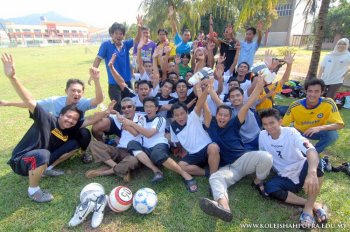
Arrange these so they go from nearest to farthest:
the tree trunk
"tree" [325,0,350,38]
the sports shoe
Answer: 1. the sports shoe
2. the tree trunk
3. "tree" [325,0,350,38]

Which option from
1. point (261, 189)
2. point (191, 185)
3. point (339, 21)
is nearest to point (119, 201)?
point (191, 185)

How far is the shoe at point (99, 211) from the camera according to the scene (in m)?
2.92

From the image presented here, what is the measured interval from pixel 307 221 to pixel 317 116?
5.96 ft

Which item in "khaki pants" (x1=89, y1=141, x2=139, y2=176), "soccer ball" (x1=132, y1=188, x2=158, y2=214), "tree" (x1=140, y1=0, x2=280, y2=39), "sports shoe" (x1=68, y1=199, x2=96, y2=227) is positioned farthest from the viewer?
"tree" (x1=140, y1=0, x2=280, y2=39)

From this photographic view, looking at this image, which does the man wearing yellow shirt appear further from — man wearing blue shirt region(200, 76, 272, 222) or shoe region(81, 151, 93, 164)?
shoe region(81, 151, 93, 164)

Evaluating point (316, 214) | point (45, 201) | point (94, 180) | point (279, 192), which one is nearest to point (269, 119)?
point (279, 192)

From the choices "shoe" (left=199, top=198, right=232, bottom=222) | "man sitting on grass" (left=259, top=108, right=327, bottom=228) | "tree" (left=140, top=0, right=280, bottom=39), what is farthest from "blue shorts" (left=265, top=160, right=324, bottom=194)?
"tree" (left=140, top=0, right=280, bottom=39)

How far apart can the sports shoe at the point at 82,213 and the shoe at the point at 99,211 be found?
69mm

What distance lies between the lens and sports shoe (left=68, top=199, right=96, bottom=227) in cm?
293

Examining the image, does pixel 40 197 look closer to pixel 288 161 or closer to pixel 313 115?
pixel 288 161

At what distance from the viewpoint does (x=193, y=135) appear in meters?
3.82

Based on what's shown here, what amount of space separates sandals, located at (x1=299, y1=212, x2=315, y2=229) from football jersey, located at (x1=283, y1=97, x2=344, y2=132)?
5.38ft

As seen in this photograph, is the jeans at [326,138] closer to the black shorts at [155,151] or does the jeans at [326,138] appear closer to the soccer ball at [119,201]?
the black shorts at [155,151]

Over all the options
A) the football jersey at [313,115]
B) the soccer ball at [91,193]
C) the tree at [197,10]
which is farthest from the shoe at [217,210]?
the tree at [197,10]
